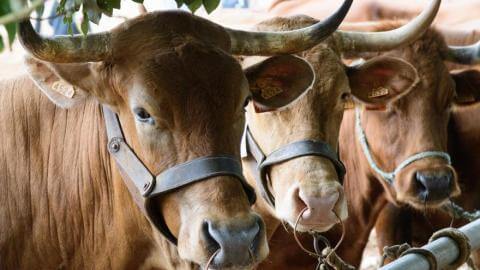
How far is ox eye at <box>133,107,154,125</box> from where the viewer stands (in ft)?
9.17

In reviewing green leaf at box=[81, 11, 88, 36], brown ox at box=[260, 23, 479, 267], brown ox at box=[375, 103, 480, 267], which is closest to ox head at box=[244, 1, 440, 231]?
brown ox at box=[260, 23, 479, 267]

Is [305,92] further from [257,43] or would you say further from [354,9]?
[354,9]

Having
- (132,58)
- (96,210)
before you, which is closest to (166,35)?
(132,58)

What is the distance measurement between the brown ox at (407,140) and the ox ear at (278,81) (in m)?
1.05

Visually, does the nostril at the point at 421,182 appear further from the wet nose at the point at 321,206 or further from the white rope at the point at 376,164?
the wet nose at the point at 321,206

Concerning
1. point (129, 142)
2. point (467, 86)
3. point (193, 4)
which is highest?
point (193, 4)

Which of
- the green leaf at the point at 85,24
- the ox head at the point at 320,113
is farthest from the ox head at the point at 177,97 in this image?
the ox head at the point at 320,113

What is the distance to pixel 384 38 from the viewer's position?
420 centimetres

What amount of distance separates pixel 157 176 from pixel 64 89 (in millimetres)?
525

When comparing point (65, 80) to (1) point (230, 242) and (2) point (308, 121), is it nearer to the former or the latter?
(1) point (230, 242)

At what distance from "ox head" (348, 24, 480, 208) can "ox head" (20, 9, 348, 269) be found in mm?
1791

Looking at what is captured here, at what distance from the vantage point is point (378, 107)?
178 inches

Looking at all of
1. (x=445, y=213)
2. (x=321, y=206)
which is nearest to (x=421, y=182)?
(x=445, y=213)

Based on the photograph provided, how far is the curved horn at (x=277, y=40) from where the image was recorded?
3.10 meters
